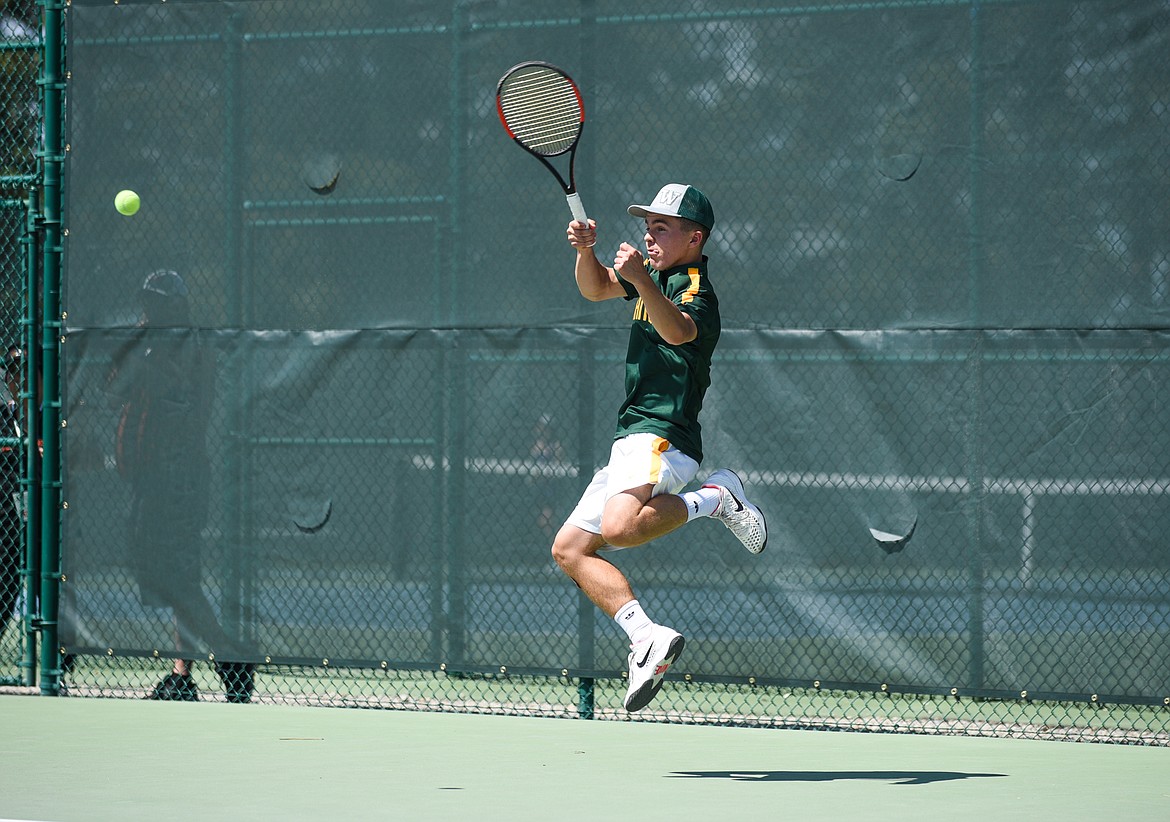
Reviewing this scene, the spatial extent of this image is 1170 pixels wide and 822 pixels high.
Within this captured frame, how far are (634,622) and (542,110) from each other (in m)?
1.73

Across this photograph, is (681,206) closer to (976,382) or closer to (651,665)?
(651,665)

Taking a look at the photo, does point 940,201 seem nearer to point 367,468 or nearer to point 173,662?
point 367,468

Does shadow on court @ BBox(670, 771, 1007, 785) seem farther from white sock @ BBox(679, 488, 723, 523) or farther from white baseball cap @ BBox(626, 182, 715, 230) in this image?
white baseball cap @ BBox(626, 182, 715, 230)

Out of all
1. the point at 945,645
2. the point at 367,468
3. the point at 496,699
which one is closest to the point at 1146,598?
the point at 945,645

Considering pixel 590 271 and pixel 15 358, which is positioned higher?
pixel 590 271

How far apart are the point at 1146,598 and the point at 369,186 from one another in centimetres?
333

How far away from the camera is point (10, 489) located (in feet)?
24.5

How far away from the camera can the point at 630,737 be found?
6148 mm

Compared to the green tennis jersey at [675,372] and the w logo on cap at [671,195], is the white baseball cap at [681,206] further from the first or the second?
the green tennis jersey at [675,372]

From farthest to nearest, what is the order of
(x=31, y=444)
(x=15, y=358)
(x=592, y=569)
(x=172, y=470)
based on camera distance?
1. (x=15, y=358)
2. (x=31, y=444)
3. (x=172, y=470)
4. (x=592, y=569)

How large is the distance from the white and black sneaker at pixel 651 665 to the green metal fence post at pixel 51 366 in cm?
336

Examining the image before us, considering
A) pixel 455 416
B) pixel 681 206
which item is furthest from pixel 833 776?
pixel 455 416

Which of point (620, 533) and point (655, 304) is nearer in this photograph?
point (655, 304)

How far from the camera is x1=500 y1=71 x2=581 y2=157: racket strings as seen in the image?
558cm
